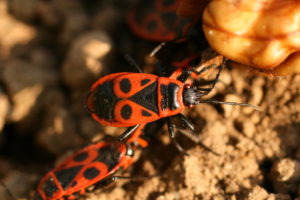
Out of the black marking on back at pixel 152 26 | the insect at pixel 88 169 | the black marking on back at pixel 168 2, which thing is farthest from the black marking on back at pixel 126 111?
the black marking on back at pixel 168 2

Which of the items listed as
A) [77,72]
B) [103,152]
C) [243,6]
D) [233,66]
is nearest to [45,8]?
[77,72]

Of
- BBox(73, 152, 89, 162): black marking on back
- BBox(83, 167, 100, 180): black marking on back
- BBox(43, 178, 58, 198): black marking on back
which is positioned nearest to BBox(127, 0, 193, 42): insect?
BBox(73, 152, 89, 162): black marking on back

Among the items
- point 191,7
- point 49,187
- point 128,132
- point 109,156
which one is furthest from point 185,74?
point 49,187

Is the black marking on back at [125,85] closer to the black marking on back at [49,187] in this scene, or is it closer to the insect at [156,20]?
the insect at [156,20]

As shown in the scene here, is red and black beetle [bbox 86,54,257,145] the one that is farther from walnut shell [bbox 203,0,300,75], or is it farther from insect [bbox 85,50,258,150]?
walnut shell [bbox 203,0,300,75]

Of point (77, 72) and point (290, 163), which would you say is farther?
point (77, 72)

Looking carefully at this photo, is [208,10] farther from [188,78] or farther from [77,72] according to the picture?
[77,72]
